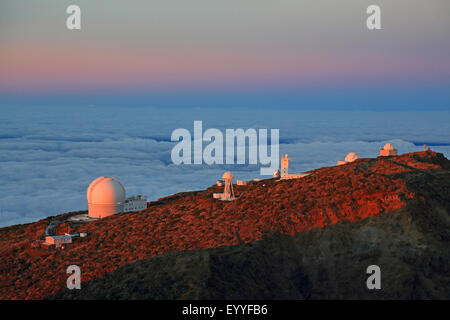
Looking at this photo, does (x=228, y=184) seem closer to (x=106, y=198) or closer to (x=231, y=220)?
(x=231, y=220)

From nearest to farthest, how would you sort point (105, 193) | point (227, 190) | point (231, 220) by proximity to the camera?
point (231, 220)
point (227, 190)
point (105, 193)

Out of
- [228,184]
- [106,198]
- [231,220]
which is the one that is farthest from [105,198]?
[231,220]

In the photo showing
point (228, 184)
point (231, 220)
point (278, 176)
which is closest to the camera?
point (231, 220)

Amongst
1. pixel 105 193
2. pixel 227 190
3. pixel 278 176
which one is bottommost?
pixel 105 193

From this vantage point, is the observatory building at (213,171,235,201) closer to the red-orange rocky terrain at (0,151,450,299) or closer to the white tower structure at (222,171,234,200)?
the white tower structure at (222,171,234,200)

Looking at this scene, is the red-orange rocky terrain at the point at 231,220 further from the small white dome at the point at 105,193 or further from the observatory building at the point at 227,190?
the small white dome at the point at 105,193
